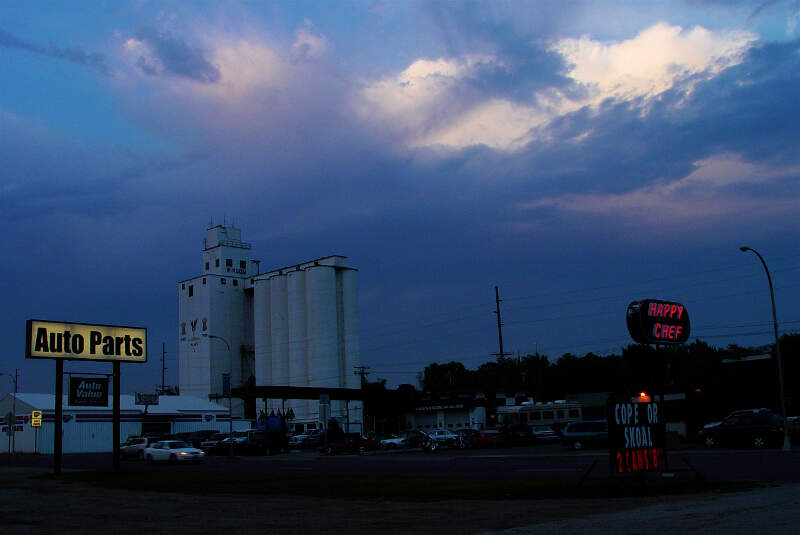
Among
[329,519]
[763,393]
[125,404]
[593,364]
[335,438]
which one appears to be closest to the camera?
[329,519]

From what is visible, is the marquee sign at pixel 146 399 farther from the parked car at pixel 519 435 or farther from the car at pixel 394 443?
the parked car at pixel 519 435

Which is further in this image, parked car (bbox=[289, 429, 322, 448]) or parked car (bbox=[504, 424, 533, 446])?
parked car (bbox=[289, 429, 322, 448])

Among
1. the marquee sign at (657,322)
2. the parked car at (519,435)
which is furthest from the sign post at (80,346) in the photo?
the parked car at (519,435)

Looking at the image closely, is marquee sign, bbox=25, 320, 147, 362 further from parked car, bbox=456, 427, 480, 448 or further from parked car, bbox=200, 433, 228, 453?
parked car, bbox=456, 427, 480, 448

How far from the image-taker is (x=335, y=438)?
61.1 m

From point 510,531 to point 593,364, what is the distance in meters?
106

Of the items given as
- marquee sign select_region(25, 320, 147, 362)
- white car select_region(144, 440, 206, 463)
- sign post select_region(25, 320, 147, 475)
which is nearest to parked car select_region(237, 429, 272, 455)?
white car select_region(144, 440, 206, 463)

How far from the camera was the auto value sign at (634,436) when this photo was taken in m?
18.4

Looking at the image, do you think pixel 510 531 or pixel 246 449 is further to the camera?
pixel 246 449

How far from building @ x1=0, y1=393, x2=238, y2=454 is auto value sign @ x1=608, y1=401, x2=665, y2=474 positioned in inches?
1954

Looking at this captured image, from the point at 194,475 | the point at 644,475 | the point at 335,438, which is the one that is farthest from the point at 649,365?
the point at 335,438

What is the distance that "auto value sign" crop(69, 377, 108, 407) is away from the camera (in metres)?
36.1

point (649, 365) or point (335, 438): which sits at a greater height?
point (649, 365)

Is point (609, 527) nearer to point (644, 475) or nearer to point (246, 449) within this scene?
point (644, 475)
